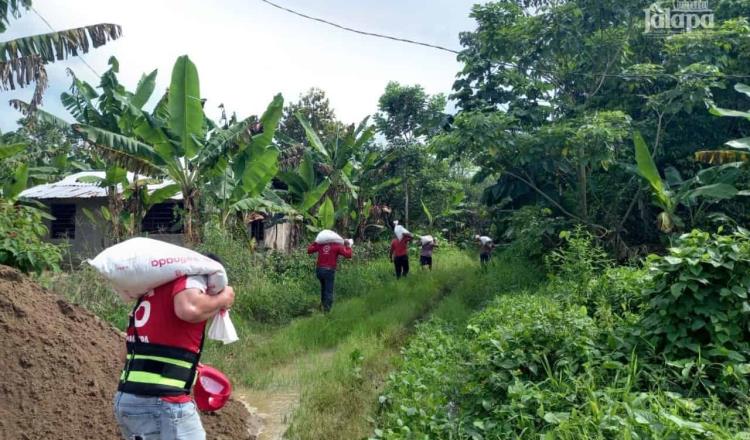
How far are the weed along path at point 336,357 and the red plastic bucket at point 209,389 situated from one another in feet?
4.91

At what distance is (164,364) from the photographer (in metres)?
2.66

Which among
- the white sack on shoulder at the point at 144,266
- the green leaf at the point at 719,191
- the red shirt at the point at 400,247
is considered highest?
the green leaf at the point at 719,191

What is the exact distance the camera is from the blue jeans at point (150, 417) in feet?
8.65

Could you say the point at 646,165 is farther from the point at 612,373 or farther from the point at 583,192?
the point at 612,373

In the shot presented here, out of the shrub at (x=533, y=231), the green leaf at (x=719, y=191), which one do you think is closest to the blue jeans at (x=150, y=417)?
the green leaf at (x=719, y=191)

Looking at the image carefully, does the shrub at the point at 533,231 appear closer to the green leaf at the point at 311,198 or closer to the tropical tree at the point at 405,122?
the green leaf at the point at 311,198

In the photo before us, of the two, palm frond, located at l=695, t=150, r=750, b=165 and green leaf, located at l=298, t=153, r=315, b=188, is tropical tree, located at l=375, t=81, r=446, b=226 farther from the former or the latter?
palm frond, located at l=695, t=150, r=750, b=165

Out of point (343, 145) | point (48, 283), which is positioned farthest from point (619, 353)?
point (343, 145)

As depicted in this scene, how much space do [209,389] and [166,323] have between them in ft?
2.09

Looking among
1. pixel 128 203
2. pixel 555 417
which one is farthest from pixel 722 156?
pixel 128 203

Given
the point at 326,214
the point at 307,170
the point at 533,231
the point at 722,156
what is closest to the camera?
the point at 722,156

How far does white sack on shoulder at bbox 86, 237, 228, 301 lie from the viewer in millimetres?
2682

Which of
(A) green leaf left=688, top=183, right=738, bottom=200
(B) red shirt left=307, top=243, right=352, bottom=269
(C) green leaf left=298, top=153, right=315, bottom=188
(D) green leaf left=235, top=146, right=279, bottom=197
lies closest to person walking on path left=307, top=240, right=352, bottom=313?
(B) red shirt left=307, top=243, right=352, bottom=269

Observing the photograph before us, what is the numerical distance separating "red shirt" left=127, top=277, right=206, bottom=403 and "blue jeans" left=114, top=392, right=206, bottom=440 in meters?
0.05
